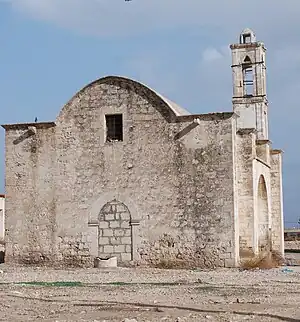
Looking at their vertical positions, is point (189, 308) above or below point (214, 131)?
below

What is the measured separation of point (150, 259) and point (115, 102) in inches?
195

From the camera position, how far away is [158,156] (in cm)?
2031

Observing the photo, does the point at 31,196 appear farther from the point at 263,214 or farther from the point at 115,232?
the point at 263,214

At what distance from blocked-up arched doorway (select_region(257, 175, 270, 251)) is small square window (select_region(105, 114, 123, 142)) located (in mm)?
5134

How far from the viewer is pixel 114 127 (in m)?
21.0

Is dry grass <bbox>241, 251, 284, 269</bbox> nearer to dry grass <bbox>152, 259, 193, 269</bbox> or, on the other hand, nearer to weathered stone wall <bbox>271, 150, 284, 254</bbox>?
weathered stone wall <bbox>271, 150, 284, 254</bbox>

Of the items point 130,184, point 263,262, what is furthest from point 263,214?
point 130,184

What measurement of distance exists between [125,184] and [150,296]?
8931mm

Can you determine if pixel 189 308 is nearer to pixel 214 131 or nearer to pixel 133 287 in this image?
pixel 133 287

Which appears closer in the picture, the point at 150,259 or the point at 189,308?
the point at 189,308

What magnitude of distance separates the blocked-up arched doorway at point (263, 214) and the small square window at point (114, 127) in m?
5.13

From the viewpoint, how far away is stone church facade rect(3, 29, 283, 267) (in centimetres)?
1970

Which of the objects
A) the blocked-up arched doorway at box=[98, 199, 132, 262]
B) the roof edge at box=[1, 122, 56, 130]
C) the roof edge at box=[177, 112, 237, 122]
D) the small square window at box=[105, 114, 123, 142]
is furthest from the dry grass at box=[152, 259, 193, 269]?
A: the roof edge at box=[1, 122, 56, 130]

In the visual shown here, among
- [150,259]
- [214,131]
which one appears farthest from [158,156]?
[150,259]
